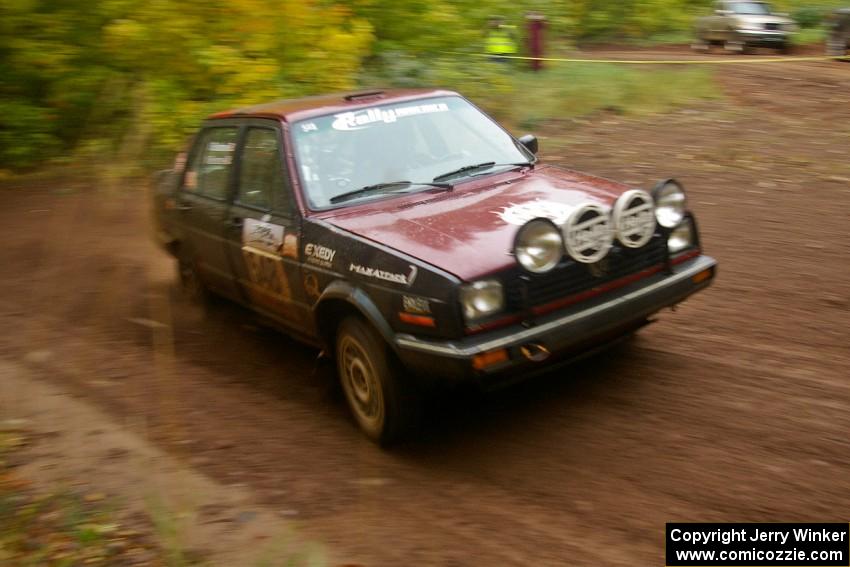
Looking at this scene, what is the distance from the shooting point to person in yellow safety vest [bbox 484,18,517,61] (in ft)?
48.6

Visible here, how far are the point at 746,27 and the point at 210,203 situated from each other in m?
20.5

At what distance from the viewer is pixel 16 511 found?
418 centimetres

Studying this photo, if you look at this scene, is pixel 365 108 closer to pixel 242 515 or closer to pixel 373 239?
pixel 373 239

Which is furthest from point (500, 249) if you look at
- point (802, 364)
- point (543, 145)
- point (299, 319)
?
point (543, 145)

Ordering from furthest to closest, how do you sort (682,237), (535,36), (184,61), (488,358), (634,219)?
(535,36)
(184,61)
(682,237)
(634,219)
(488,358)

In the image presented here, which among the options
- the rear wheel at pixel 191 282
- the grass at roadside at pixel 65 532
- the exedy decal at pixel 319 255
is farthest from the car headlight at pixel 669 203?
the rear wheel at pixel 191 282

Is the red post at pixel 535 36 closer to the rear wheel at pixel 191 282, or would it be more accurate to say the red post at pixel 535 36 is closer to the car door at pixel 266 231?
the rear wheel at pixel 191 282

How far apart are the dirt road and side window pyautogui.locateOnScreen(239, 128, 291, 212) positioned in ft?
3.64

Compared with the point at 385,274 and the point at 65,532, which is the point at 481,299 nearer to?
the point at 385,274

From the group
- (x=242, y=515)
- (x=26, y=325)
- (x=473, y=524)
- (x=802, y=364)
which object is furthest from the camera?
(x=26, y=325)

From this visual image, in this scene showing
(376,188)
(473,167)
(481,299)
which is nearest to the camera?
(481,299)

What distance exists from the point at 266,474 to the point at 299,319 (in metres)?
1.00

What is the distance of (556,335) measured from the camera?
4062 millimetres

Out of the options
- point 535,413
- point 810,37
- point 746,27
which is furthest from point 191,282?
point 810,37
